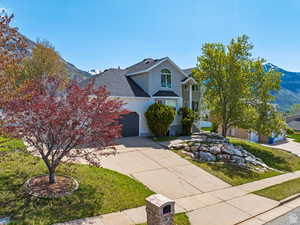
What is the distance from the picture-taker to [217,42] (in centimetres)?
1911

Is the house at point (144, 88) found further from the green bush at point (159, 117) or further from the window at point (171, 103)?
the green bush at point (159, 117)

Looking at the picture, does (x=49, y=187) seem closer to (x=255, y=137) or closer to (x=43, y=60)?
(x=43, y=60)

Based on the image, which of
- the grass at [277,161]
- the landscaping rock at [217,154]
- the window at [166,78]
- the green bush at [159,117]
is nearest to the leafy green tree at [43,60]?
the window at [166,78]

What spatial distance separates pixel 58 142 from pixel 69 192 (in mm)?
1742

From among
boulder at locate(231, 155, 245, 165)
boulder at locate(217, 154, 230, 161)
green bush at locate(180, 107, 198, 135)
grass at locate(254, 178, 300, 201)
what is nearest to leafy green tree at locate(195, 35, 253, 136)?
green bush at locate(180, 107, 198, 135)

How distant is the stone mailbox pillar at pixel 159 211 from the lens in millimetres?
4934

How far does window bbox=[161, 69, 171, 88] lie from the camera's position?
1920 cm

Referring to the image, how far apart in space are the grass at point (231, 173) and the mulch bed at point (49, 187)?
7.08 m

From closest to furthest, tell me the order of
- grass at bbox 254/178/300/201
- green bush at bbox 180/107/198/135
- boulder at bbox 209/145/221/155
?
grass at bbox 254/178/300/201 < boulder at bbox 209/145/221/155 < green bush at bbox 180/107/198/135

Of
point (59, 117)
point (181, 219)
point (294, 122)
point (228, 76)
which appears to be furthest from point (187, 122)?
point (294, 122)

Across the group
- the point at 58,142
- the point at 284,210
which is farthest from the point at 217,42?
the point at 58,142

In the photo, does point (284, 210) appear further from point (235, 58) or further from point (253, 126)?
point (235, 58)

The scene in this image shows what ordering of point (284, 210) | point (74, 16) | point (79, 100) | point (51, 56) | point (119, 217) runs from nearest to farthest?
point (119, 217) → point (79, 100) → point (284, 210) → point (74, 16) → point (51, 56)

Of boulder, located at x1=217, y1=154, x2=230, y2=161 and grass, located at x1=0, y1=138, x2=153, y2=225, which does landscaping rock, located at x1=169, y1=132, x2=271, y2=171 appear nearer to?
boulder, located at x1=217, y1=154, x2=230, y2=161
